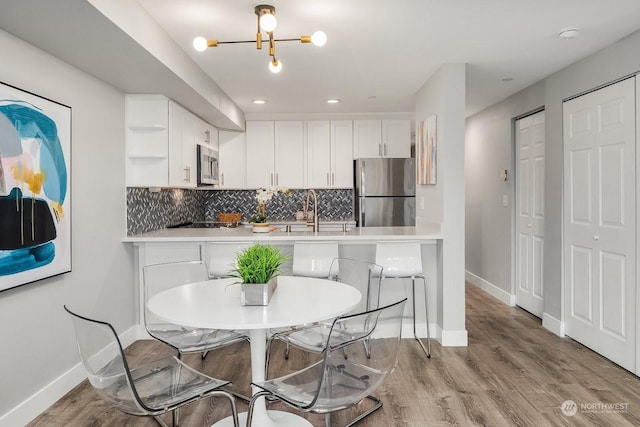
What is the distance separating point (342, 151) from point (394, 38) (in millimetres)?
3022

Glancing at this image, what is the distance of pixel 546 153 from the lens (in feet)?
14.2

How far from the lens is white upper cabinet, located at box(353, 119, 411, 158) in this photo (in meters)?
6.14

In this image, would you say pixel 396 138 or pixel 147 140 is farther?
pixel 396 138

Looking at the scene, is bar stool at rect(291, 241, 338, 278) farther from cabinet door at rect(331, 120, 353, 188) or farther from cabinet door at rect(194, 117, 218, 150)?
cabinet door at rect(331, 120, 353, 188)

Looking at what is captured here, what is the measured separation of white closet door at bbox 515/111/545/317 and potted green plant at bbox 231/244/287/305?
3.39m

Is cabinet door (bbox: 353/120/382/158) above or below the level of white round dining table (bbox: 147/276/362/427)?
above

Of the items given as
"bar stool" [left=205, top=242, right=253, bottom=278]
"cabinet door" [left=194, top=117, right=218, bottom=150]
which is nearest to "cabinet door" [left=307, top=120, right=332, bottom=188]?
"cabinet door" [left=194, top=117, right=218, bottom=150]

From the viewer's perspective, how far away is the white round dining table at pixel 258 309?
6.28ft

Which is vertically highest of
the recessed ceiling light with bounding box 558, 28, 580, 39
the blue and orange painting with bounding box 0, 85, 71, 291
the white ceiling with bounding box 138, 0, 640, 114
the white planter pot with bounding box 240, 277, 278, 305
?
the white ceiling with bounding box 138, 0, 640, 114

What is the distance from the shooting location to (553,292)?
13.9 ft

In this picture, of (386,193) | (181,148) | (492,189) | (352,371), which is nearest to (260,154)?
(386,193)

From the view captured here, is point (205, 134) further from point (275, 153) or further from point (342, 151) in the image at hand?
point (342, 151)

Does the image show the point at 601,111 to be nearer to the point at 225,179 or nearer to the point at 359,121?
the point at 359,121

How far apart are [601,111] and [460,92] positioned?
41.9 inches
